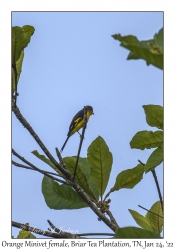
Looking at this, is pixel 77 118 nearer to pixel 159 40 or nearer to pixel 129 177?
pixel 129 177

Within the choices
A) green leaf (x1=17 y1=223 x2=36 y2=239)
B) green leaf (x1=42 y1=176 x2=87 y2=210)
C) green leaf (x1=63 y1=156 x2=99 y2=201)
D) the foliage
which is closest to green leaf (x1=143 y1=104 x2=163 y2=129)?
the foliage

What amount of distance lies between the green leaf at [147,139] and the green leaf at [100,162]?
0.74 feet

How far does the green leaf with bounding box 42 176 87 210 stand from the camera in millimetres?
3117

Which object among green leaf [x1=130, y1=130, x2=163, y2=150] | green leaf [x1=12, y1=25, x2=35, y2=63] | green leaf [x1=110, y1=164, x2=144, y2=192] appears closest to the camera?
green leaf [x1=12, y1=25, x2=35, y2=63]

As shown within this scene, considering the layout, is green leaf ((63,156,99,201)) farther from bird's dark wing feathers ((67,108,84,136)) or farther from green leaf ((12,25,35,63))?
bird's dark wing feathers ((67,108,84,136))

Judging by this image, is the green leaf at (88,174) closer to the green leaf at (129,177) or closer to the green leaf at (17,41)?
the green leaf at (129,177)

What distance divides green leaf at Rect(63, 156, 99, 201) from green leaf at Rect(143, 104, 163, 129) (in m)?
0.61

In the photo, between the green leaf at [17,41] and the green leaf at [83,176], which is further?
the green leaf at [83,176]

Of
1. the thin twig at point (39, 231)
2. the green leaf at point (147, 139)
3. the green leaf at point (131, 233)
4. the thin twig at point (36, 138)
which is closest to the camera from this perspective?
the green leaf at point (131, 233)

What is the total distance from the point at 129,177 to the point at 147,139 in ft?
1.26

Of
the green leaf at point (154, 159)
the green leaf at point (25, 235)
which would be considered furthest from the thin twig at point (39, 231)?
the green leaf at point (154, 159)

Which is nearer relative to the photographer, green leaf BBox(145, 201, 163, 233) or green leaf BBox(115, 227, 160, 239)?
green leaf BBox(115, 227, 160, 239)

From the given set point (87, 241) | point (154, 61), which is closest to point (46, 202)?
point (87, 241)

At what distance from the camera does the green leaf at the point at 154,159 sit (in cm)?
278
